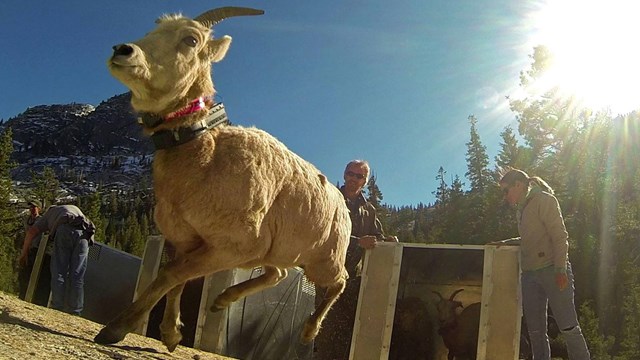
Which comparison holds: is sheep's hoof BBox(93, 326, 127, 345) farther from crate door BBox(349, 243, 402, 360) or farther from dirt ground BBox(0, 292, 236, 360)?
crate door BBox(349, 243, 402, 360)

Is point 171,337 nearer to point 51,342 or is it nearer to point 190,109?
point 51,342

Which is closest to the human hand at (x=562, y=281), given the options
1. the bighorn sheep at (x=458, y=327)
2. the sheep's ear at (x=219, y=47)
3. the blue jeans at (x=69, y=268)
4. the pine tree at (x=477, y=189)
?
the bighorn sheep at (x=458, y=327)

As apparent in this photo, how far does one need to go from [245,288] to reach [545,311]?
3867 mm

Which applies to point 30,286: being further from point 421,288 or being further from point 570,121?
point 570,121

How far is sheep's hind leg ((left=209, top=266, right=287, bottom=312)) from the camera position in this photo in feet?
Answer: 14.3

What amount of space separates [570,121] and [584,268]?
1050 cm

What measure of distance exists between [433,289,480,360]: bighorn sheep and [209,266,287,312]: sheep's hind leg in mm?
3558

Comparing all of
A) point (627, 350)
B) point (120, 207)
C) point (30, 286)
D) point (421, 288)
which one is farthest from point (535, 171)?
point (120, 207)

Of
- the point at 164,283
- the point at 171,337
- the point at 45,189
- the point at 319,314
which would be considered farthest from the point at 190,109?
the point at 45,189

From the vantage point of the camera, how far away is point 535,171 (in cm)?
2838

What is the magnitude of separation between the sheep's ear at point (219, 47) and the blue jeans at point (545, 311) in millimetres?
4598

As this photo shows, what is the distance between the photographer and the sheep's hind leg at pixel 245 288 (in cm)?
434

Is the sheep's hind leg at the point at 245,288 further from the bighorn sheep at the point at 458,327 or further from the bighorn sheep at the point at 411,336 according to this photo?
the bighorn sheep at the point at 458,327

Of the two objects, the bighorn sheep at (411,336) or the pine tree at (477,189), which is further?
the pine tree at (477,189)
